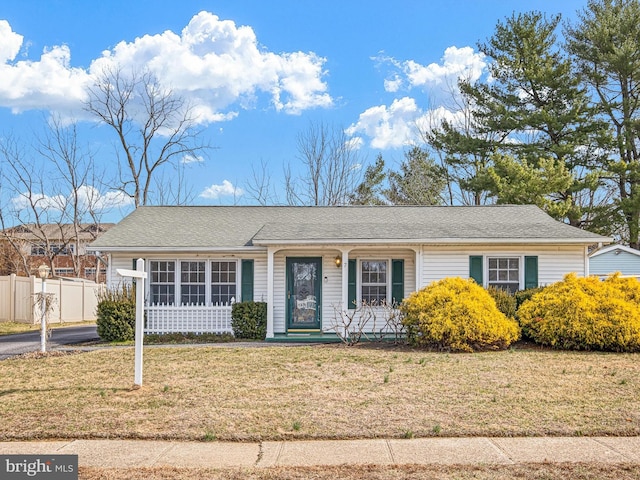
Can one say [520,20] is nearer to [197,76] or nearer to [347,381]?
[197,76]

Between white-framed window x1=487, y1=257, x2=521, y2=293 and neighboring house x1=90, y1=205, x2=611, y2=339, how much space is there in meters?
0.03

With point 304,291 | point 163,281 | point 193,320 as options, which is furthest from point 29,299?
point 304,291

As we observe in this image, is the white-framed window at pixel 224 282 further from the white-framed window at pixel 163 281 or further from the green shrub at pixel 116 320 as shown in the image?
the green shrub at pixel 116 320

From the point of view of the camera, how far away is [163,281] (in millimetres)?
15688

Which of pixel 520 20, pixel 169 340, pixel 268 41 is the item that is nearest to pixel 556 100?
pixel 520 20

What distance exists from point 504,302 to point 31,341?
11958 mm

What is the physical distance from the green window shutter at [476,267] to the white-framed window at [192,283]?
23.3 feet

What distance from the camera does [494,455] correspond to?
17.8 feet

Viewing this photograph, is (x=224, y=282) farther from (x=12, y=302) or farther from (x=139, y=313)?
(x=12, y=302)

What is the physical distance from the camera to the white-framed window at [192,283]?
51.5 feet

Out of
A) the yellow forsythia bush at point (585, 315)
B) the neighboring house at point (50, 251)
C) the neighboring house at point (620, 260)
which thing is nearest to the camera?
the yellow forsythia bush at point (585, 315)

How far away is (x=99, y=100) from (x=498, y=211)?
2199cm

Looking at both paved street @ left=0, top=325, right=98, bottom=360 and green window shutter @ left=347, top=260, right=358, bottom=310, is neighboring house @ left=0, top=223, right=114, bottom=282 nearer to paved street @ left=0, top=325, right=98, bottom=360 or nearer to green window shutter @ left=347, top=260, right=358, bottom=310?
paved street @ left=0, top=325, right=98, bottom=360

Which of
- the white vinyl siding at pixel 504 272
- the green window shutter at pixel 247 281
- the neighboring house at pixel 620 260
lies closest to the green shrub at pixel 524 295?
the white vinyl siding at pixel 504 272
